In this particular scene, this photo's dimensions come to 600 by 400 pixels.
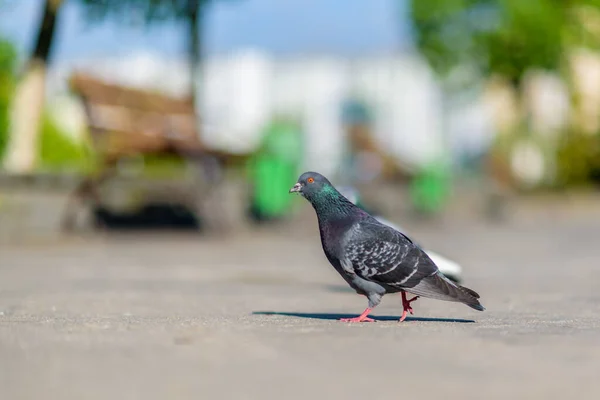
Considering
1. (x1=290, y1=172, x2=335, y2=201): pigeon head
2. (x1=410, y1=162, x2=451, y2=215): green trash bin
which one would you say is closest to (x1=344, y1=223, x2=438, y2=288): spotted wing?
(x1=290, y1=172, x2=335, y2=201): pigeon head

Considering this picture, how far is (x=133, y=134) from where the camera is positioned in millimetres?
16891

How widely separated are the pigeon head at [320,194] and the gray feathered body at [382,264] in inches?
6.4

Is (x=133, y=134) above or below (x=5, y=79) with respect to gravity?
below

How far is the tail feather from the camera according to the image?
276 inches

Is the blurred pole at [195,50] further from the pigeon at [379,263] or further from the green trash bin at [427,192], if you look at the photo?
the pigeon at [379,263]

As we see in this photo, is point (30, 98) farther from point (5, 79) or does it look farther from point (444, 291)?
point (444, 291)

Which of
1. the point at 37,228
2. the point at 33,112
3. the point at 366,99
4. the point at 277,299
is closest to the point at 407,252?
the point at 277,299

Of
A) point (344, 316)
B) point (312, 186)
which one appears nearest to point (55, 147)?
point (344, 316)

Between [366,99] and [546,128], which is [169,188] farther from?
[366,99]

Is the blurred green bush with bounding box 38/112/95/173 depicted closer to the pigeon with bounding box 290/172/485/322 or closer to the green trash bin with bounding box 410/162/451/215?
the green trash bin with bounding box 410/162/451/215

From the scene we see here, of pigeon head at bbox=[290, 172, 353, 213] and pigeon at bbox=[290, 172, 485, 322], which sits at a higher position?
pigeon head at bbox=[290, 172, 353, 213]

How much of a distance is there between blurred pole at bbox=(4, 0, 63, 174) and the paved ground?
474 cm

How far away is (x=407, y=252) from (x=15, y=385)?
2.94m

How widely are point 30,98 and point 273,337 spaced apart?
12.2m
